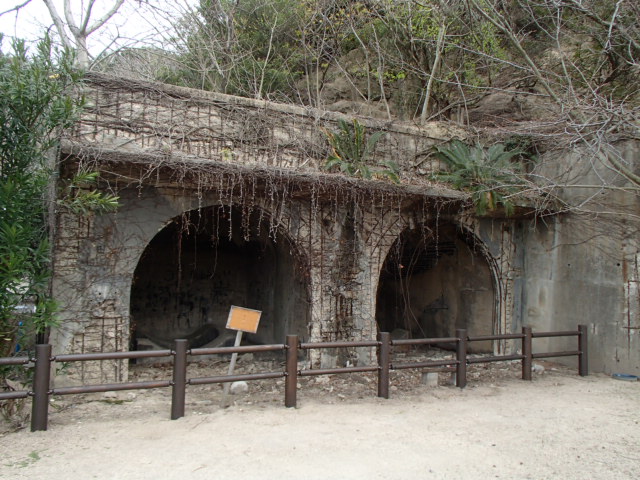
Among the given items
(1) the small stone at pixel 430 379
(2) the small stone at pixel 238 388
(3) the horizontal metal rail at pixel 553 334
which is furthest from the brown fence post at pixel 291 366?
(3) the horizontal metal rail at pixel 553 334

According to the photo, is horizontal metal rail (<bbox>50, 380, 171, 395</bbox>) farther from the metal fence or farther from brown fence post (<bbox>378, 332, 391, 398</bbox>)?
brown fence post (<bbox>378, 332, 391, 398</bbox>)

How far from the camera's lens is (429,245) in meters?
11.5

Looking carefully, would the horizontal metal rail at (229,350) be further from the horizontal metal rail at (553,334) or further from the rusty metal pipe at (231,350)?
the horizontal metal rail at (553,334)

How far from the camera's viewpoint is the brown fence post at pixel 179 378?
215 inches

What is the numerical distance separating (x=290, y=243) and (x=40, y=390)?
4.44m

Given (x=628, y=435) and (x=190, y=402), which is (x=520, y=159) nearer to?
(x=628, y=435)

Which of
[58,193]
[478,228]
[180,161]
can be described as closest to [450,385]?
[478,228]

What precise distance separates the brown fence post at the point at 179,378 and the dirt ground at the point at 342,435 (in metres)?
0.13

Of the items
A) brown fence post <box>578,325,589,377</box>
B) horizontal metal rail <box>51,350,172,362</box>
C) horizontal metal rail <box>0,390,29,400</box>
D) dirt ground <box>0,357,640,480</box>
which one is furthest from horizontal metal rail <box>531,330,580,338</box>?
horizontal metal rail <box>0,390,29,400</box>

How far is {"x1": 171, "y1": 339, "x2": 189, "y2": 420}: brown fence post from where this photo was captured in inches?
215

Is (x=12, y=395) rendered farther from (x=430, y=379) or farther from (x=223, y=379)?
(x=430, y=379)

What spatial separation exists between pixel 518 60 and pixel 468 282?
19.8 ft

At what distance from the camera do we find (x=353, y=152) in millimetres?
8219

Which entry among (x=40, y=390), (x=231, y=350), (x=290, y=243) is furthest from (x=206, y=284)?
(x=40, y=390)
